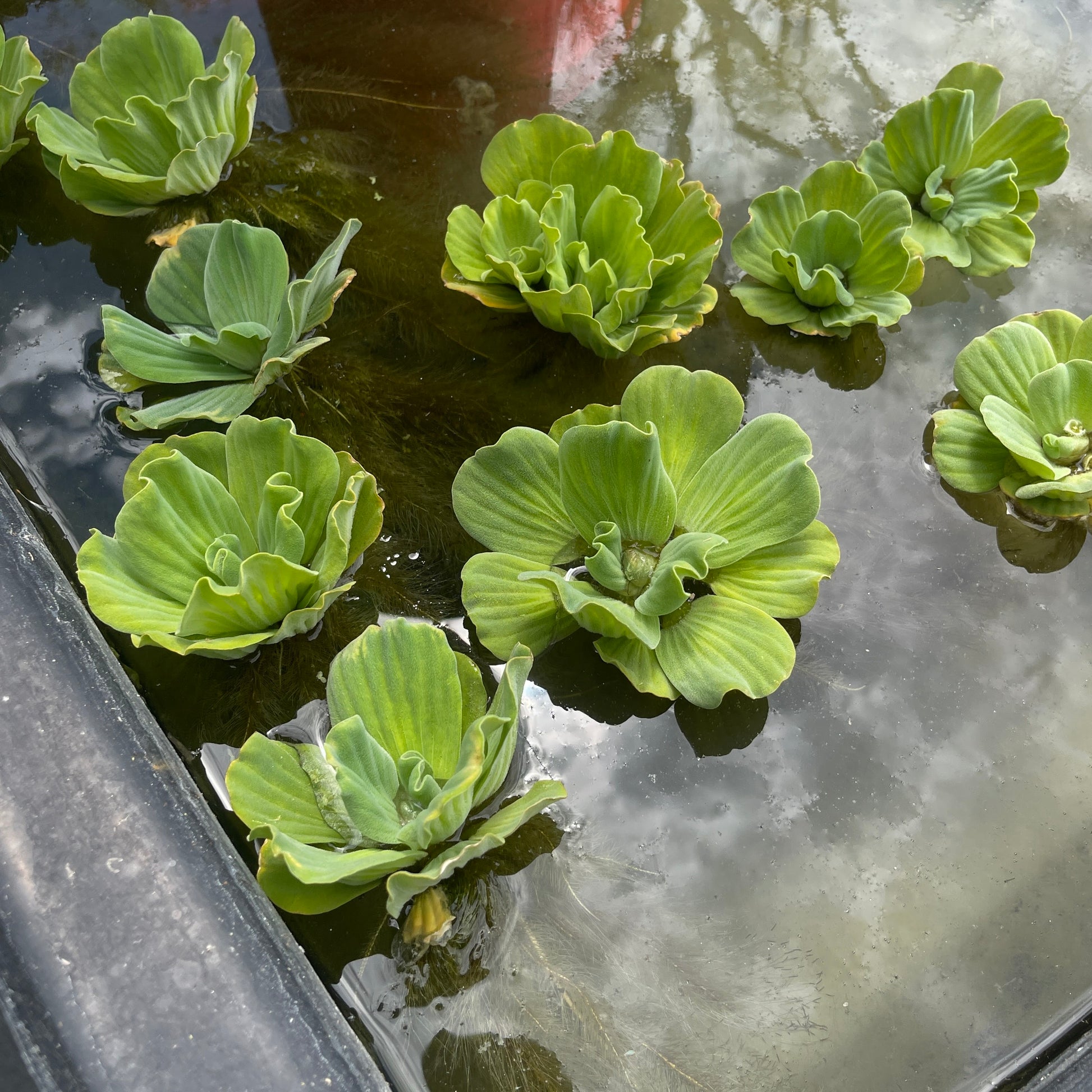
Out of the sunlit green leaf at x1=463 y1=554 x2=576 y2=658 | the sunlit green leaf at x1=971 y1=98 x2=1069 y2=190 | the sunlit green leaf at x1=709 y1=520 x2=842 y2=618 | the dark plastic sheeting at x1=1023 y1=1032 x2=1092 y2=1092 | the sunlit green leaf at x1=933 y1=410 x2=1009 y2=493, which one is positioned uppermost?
the sunlit green leaf at x1=971 y1=98 x2=1069 y2=190

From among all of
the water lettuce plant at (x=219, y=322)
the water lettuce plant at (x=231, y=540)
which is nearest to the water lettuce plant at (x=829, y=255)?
the water lettuce plant at (x=219, y=322)

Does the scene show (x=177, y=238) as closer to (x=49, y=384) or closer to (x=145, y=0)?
(x=49, y=384)

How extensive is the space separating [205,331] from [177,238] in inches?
8.5

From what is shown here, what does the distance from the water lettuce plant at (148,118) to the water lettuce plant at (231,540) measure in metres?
0.67

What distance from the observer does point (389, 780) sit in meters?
1.33

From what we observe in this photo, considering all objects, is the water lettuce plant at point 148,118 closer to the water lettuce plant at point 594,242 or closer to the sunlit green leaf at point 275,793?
the water lettuce plant at point 594,242

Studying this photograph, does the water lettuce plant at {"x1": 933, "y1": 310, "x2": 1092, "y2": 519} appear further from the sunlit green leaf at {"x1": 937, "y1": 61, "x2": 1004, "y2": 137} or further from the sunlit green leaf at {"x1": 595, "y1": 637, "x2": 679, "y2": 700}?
the sunlit green leaf at {"x1": 595, "y1": 637, "x2": 679, "y2": 700}

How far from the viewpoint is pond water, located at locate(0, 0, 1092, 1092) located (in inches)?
53.1

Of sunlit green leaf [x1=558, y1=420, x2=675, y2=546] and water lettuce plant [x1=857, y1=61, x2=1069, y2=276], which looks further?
water lettuce plant [x1=857, y1=61, x2=1069, y2=276]

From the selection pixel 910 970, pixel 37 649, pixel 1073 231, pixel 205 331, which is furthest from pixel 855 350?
pixel 37 649

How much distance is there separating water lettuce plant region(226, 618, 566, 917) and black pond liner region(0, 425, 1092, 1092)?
0.30 ft

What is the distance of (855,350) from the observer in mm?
1886

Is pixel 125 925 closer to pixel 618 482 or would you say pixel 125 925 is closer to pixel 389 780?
pixel 389 780

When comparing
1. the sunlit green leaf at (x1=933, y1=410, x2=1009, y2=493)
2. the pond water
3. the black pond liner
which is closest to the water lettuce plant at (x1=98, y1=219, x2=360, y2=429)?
the pond water
